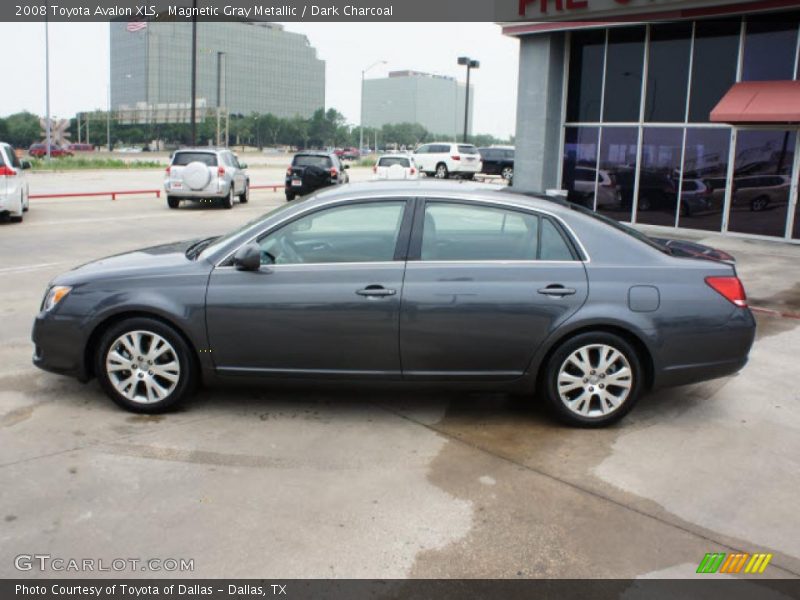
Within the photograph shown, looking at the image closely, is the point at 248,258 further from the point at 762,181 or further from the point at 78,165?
the point at 78,165

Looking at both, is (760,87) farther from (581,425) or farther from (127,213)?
(127,213)

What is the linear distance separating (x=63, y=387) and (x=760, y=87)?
15637mm

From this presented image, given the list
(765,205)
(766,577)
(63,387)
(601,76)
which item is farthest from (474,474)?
(601,76)

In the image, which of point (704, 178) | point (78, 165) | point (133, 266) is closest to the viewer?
point (133, 266)

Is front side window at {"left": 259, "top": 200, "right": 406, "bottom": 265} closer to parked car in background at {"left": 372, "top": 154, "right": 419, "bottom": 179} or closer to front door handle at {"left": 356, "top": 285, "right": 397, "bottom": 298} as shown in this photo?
front door handle at {"left": 356, "top": 285, "right": 397, "bottom": 298}

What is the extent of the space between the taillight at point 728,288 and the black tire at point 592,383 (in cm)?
71

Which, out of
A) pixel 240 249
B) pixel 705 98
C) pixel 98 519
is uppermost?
pixel 705 98

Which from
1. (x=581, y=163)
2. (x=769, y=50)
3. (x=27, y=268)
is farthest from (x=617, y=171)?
(x=27, y=268)

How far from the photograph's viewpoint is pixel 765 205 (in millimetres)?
16906

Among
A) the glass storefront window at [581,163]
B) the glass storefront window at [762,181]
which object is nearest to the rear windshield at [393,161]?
the glass storefront window at [581,163]

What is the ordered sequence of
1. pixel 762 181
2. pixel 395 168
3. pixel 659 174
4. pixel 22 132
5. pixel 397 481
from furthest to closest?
pixel 22 132 → pixel 395 168 → pixel 659 174 → pixel 762 181 → pixel 397 481

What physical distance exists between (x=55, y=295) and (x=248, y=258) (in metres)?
1.41

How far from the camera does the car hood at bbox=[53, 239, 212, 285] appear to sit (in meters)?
5.25

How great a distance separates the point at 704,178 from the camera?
58.5ft
